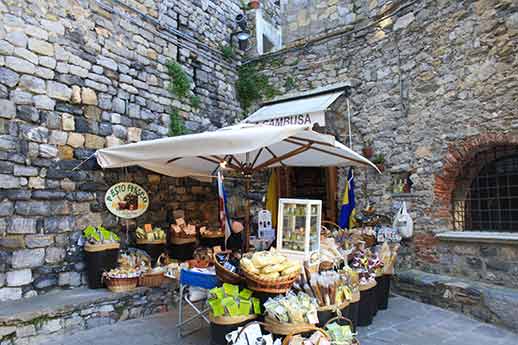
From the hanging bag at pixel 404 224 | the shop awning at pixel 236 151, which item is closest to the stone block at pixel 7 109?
the shop awning at pixel 236 151

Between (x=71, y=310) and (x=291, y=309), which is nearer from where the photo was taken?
(x=291, y=309)

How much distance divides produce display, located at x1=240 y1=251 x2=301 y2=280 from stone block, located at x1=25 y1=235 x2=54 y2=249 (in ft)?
8.77

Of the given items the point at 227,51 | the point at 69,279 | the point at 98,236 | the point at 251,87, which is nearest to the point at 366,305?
the point at 98,236

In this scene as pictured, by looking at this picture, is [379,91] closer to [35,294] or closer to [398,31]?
[398,31]

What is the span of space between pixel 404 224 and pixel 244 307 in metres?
3.32

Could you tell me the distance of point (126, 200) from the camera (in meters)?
5.17

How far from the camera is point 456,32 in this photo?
503 cm

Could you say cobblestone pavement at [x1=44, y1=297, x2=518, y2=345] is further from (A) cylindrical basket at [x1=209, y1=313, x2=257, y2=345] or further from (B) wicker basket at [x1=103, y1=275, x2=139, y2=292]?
(A) cylindrical basket at [x1=209, y1=313, x2=257, y2=345]

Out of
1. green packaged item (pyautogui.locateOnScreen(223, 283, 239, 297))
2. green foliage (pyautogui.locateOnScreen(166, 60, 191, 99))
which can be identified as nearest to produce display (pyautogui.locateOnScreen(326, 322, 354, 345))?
green packaged item (pyautogui.locateOnScreen(223, 283, 239, 297))

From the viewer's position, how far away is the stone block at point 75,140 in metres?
4.73

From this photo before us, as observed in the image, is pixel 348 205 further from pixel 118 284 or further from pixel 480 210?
pixel 118 284

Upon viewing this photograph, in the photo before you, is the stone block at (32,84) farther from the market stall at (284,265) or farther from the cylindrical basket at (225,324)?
the cylindrical basket at (225,324)

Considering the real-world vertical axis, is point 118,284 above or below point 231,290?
below

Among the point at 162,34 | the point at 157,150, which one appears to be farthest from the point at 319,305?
the point at 162,34
